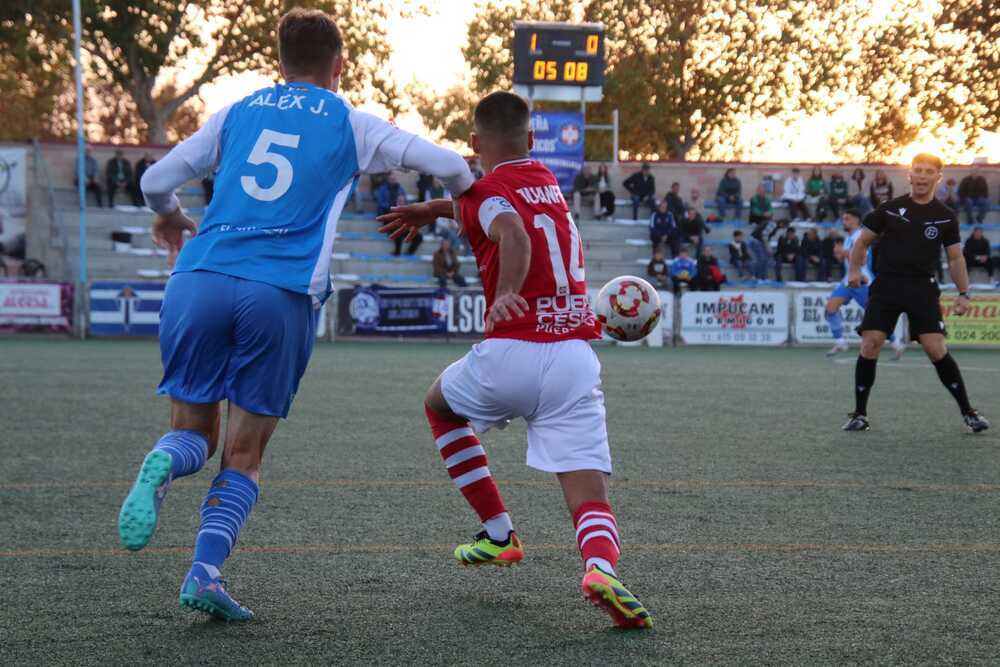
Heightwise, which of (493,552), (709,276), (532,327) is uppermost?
(532,327)

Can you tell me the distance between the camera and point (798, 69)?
5128 centimetres

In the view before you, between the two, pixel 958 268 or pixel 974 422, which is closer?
pixel 958 268

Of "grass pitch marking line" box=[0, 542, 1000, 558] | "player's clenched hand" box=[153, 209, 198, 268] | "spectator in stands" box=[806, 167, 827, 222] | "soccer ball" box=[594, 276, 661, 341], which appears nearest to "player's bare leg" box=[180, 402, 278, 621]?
"player's clenched hand" box=[153, 209, 198, 268]

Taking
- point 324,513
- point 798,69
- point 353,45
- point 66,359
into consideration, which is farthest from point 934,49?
point 324,513

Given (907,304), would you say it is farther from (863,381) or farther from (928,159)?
(928,159)

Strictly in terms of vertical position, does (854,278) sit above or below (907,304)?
above

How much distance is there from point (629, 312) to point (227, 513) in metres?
2.50

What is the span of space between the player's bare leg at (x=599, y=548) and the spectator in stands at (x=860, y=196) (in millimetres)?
27824

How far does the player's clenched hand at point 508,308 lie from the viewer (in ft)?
13.3

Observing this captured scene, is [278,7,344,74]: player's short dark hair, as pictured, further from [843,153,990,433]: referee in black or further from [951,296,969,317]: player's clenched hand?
[951,296,969,317]: player's clenched hand

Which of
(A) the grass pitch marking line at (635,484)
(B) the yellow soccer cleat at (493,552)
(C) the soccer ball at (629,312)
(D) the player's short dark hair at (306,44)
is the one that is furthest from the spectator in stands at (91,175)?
(D) the player's short dark hair at (306,44)

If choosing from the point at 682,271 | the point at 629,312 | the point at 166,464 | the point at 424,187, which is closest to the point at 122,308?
the point at 424,187

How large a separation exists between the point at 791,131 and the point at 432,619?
51.8 m

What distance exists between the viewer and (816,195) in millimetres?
31844
